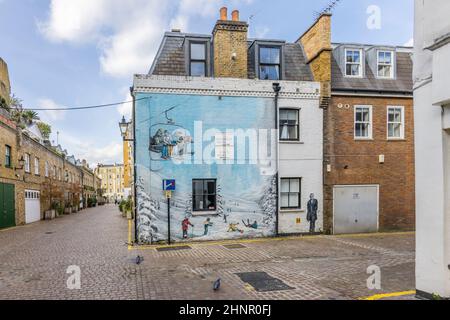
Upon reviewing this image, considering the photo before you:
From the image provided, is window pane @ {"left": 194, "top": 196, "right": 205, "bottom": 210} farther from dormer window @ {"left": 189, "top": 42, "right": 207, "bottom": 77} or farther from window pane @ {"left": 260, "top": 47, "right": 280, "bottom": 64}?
window pane @ {"left": 260, "top": 47, "right": 280, "bottom": 64}

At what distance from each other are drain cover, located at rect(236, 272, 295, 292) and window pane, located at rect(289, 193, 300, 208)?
688cm

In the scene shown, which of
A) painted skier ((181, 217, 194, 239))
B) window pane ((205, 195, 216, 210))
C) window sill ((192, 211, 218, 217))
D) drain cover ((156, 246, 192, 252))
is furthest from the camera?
window pane ((205, 195, 216, 210))

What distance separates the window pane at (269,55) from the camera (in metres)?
16.4

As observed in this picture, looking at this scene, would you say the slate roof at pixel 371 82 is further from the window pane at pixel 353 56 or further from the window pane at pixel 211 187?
the window pane at pixel 211 187

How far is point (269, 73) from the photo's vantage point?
1644 centimetres

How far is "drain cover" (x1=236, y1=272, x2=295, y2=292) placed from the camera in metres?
8.10

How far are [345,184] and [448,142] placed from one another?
1023cm

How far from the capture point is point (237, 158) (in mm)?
15281

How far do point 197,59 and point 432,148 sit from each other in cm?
1132

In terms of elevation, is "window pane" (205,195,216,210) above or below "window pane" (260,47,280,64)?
below

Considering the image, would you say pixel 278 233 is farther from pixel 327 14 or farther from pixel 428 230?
pixel 327 14

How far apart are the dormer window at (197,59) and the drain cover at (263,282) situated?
9540 mm

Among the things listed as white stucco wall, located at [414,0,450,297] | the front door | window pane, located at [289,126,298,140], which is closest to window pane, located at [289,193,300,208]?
window pane, located at [289,126,298,140]
